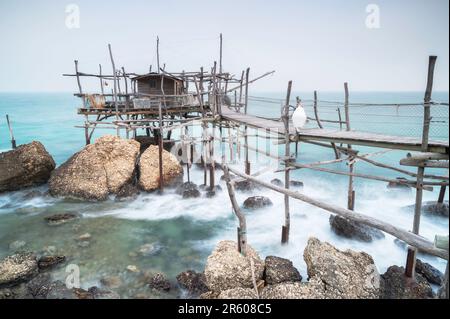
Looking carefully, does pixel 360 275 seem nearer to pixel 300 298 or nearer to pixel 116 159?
pixel 300 298

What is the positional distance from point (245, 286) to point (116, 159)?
979 cm

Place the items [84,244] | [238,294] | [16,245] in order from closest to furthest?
[238,294]
[84,244]
[16,245]

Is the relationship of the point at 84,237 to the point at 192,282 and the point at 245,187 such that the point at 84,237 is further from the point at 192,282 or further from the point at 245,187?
the point at 245,187

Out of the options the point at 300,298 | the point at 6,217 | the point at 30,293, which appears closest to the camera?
the point at 300,298

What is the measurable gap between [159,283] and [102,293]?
4.50ft

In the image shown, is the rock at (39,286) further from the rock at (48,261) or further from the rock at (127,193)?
the rock at (127,193)

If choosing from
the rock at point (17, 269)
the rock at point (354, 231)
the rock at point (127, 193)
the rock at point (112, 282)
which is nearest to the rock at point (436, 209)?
the rock at point (354, 231)

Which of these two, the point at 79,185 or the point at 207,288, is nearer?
the point at 207,288

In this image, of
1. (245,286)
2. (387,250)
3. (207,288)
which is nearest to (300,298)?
(245,286)

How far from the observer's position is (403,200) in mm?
14023

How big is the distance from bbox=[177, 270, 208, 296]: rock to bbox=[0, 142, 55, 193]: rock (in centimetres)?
1114

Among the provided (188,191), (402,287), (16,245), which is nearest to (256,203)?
(188,191)

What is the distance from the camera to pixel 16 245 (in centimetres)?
933
